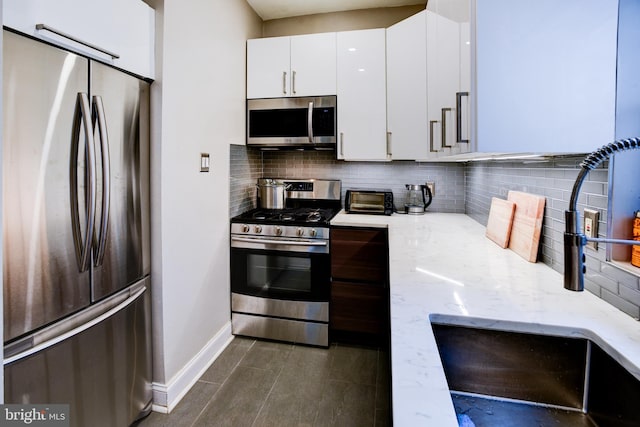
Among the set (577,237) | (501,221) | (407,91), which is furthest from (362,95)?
(577,237)

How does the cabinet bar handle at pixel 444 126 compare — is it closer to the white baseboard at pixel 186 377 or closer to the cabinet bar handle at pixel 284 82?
the cabinet bar handle at pixel 284 82

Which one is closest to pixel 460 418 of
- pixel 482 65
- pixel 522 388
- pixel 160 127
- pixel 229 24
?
pixel 522 388

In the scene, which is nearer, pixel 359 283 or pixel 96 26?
pixel 96 26

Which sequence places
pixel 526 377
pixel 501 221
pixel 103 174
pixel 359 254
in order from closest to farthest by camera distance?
pixel 526 377 → pixel 103 174 → pixel 501 221 → pixel 359 254

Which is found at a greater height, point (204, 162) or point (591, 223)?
point (204, 162)

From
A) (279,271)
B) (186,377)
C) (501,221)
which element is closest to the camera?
(501,221)

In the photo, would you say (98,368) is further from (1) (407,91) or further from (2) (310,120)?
(1) (407,91)

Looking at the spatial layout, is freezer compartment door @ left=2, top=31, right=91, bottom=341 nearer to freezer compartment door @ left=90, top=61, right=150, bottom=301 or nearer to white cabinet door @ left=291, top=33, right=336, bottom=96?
freezer compartment door @ left=90, top=61, right=150, bottom=301

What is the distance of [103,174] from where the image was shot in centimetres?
135

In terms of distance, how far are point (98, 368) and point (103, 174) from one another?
826 millimetres

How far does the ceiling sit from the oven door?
1.97 m

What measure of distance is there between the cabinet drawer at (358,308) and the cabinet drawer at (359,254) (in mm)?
67

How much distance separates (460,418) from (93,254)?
144cm

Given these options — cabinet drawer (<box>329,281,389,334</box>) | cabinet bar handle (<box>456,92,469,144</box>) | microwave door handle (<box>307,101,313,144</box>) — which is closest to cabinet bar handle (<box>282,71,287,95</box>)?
microwave door handle (<box>307,101,313,144</box>)
